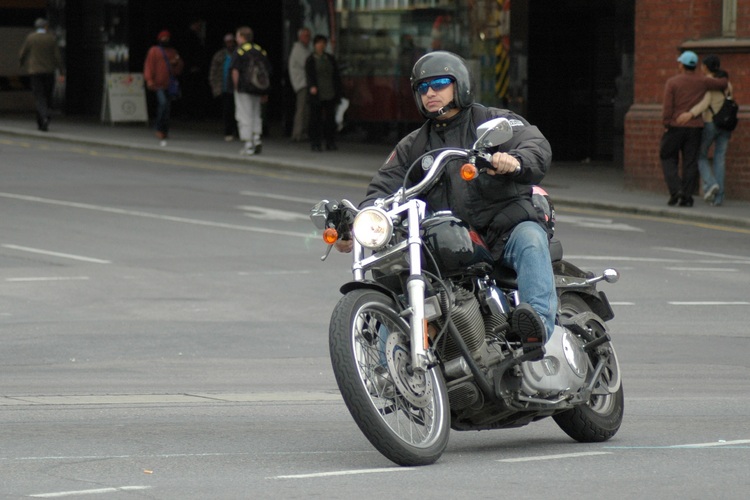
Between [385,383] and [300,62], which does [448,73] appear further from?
[300,62]

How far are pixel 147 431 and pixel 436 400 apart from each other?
5.53ft

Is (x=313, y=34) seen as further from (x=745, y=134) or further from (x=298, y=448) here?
(x=298, y=448)

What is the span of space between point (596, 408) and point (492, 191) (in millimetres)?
1246

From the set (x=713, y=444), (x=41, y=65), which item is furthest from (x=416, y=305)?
(x=41, y=65)

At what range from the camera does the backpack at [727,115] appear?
1995 cm

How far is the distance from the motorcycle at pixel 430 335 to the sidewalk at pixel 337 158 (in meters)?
12.4

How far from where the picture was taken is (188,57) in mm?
39469

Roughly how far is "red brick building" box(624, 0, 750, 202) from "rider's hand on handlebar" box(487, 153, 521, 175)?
14.8 metres

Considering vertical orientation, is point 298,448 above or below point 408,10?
below

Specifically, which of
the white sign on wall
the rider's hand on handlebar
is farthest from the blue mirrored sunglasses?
the white sign on wall

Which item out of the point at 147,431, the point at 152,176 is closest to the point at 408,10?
the point at 152,176

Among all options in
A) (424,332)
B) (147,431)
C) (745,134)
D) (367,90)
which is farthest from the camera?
(367,90)

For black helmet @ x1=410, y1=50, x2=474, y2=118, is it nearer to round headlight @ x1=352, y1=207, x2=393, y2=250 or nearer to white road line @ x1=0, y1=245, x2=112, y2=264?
round headlight @ x1=352, y1=207, x2=393, y2=250

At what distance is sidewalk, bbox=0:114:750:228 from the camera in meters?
20.1
